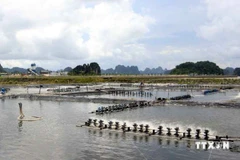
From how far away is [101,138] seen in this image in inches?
1558

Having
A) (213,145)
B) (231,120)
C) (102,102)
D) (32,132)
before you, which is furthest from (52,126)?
(102,102)

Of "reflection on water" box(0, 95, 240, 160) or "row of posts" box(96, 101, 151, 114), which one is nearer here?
"reflection on water" box(0, 95, 240, 160)

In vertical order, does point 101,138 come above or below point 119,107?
below

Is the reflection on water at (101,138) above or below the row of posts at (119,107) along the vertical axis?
below

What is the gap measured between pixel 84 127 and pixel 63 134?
4.48 metres

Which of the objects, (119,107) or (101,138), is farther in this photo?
(119,107)

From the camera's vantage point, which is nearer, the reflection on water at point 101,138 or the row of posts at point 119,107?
the reflection on water at point 101,138

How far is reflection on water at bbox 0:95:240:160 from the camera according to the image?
3272cm

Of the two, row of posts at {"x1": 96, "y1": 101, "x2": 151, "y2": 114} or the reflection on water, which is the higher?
row of posts at {"x1": 96, "y1": 101, "x2": 151, "y2": 114}

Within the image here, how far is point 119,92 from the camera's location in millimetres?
117250

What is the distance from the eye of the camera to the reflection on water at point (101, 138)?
3272 centimetres

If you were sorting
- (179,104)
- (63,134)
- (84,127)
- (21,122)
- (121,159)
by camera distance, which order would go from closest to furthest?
1. (121,159)
2. (63,134)
3. (84,127)
4. (21,122)
5. (179,104)

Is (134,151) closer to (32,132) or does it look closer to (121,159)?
(121,159)

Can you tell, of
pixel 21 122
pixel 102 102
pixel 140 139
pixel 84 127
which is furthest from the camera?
pixel 102 102
